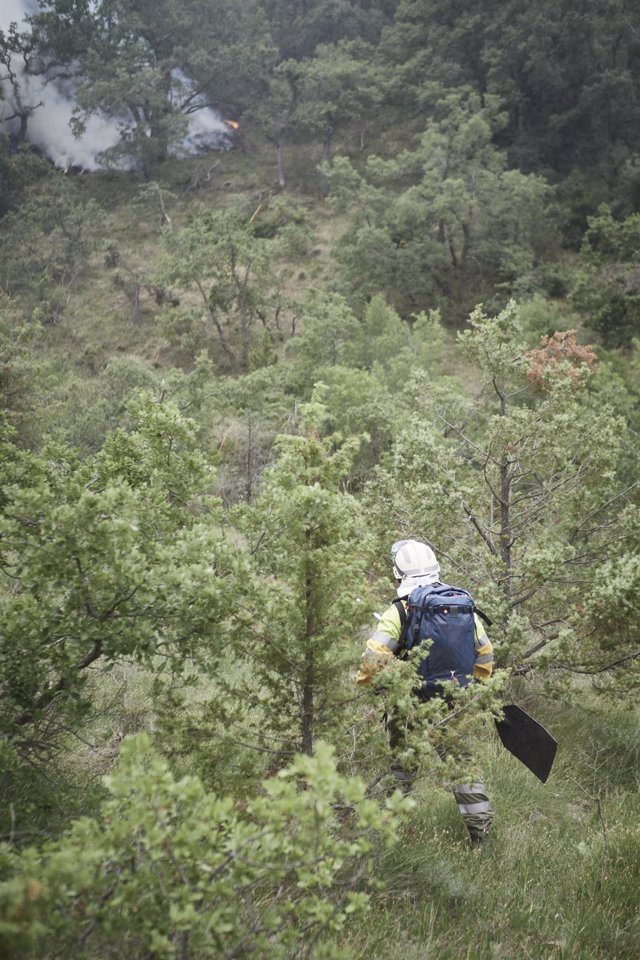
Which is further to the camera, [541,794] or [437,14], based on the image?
[437,14]

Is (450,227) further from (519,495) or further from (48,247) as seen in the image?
(519,495)

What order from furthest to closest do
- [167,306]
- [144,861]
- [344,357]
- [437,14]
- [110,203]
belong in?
[110,203], [437,14], [167,306], [344,357], [144,861]

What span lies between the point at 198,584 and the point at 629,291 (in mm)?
24155

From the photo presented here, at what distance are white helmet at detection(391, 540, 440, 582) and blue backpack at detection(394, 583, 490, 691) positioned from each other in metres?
0.17

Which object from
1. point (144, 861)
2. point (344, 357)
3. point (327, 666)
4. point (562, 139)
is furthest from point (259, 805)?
point (562, 139)

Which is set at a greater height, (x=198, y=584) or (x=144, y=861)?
(x=198, y=584)

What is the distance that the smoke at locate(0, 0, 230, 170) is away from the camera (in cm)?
4806

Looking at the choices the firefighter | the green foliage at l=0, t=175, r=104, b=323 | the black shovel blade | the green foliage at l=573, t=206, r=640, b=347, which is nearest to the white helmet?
the firefighter

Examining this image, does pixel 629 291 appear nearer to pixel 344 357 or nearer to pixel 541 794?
pixel 344 357

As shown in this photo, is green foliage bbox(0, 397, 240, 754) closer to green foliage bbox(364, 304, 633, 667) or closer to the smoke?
green foliage bbox(364, 304, 633, 667)

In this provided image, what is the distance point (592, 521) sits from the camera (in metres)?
5.93

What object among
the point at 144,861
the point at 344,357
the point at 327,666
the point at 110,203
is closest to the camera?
the point at 144,861

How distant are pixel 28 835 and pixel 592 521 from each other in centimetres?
524

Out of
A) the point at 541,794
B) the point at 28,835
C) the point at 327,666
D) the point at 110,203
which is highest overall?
the point at 110,203
